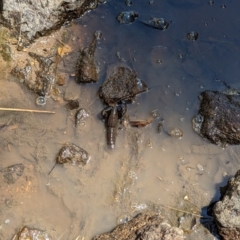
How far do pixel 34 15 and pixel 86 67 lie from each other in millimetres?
722

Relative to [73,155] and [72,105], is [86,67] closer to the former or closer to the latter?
[72,105]

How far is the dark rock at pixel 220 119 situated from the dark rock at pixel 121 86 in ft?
2.13

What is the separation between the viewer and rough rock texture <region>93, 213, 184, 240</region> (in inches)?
115

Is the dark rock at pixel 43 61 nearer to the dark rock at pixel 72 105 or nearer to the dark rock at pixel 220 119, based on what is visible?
the dark rock at pixel 72 105

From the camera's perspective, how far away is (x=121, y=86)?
3.64 metres

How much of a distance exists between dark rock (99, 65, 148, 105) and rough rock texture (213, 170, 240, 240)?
127 cm

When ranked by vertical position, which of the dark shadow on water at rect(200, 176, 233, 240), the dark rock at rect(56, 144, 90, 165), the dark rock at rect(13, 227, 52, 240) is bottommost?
the dark rock at rect(13, 227, 52, 240)

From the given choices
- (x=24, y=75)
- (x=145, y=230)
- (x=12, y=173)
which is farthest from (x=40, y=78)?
(x=145, y=230)

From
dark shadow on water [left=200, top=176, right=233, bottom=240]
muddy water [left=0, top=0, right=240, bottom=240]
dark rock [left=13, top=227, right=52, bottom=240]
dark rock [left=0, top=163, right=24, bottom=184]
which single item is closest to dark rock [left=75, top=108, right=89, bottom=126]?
muddy water [left=0, top=0, right=240, bottom=240]

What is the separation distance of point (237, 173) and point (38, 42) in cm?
231

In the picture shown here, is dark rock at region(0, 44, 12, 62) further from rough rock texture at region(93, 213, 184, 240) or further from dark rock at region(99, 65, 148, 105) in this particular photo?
rough rock texture at region(93, 213, 184, 240)

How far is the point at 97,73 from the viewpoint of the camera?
3.75m

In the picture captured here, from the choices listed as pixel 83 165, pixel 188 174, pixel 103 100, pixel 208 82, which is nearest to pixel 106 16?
pixel 103 100

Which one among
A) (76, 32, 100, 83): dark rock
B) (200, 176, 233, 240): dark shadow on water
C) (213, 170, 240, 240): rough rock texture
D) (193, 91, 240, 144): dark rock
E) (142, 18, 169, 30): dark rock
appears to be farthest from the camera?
(142, 18, 169, 30): dark rock
